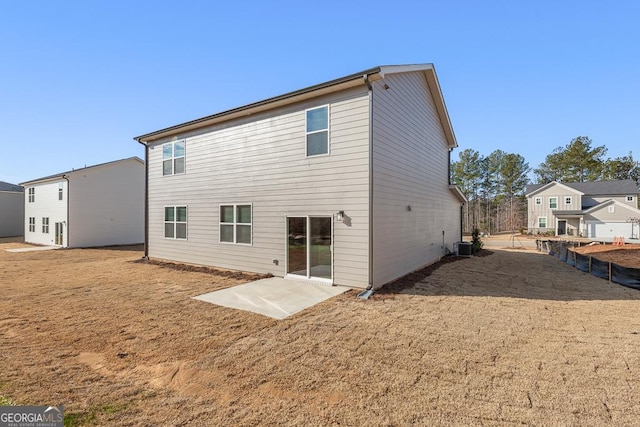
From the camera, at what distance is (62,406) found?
270cm

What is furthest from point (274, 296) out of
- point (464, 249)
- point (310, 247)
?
point (464, 249)

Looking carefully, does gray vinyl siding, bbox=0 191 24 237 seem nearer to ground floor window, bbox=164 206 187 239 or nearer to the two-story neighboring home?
ground floor window, bbox=164 206 187 239

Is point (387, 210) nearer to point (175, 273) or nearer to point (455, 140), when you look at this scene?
point (175, 273)

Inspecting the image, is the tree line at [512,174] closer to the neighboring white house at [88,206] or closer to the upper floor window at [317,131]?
the upper floor window at [317,131]

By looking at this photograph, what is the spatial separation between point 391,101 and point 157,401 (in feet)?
26.9

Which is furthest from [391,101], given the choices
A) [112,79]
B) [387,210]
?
[112,79]

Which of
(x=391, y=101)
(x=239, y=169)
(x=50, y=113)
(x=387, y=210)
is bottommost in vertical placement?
(x=387, y=210)

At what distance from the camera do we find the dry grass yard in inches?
106

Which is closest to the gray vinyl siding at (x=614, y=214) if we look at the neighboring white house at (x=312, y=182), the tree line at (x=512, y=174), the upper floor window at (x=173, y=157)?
the tree line at (x=512, y=174)

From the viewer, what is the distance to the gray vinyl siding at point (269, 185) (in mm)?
7215

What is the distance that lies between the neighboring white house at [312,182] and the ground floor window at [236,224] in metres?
0.04

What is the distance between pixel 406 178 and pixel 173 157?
9.29 meters

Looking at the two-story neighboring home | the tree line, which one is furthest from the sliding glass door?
the tree line

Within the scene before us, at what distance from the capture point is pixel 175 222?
38.2 ft
